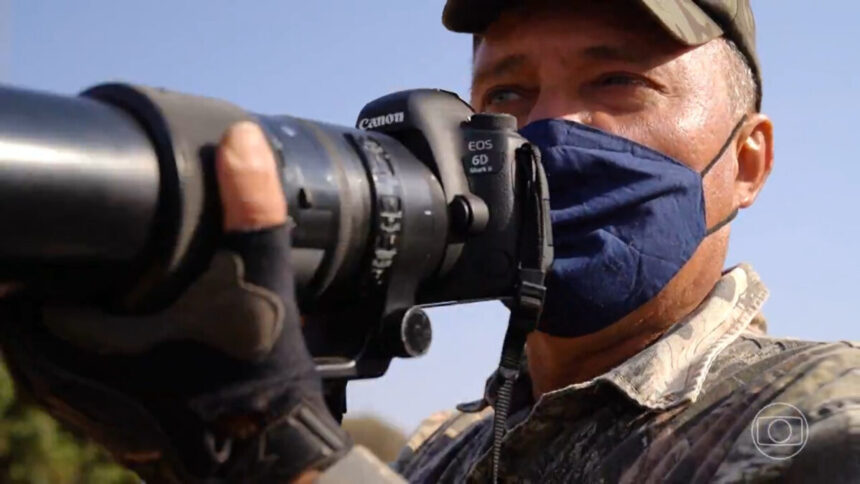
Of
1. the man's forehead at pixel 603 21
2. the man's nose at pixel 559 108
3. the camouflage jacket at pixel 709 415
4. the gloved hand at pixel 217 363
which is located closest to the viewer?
the gloved hand at pixel 217 363

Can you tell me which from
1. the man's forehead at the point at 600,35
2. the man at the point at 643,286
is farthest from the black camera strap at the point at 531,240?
the man's forehead at the point at 600,35

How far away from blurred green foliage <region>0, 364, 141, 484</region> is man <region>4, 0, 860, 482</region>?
25.7 feet

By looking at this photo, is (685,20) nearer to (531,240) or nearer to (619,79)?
(619,79)

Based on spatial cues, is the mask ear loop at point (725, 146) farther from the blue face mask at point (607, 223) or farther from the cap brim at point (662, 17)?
the cap brim at point (662, 17)

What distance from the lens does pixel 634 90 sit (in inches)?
107

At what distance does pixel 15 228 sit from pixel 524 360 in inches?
69.9

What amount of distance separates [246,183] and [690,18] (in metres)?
1.56

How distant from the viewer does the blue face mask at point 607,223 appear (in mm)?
2426

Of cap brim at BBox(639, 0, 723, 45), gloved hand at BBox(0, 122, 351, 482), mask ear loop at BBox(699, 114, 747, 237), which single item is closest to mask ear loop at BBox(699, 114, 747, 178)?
mask ear loop at BBox(699, 114, 747, 237)

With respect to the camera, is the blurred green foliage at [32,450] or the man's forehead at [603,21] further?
the blurred green foliage at [32,450]

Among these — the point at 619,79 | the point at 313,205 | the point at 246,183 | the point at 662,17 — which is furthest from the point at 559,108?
the point at 246,183

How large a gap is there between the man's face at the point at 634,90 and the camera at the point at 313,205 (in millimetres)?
553

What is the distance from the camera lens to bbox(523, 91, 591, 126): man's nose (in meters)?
2.64

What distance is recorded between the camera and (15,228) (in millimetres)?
1325
